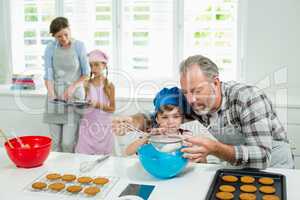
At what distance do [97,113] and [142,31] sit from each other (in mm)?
945

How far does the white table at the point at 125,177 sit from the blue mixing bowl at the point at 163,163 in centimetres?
3

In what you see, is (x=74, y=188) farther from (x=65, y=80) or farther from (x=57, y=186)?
(x=65, y=80)

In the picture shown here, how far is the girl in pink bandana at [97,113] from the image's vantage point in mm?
3102

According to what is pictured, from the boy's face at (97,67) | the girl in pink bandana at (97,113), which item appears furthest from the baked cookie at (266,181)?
the boy's face at (97,67)

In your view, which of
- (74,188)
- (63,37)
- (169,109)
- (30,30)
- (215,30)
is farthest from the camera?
(30,30)

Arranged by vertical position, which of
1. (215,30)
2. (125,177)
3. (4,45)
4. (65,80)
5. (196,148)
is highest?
(215,30)

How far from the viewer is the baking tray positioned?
1.40 meters

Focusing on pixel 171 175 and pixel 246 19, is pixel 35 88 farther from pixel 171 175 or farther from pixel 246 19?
pixel 171 175

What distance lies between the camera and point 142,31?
12.0 feet

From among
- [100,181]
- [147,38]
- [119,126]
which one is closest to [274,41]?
[147,38]

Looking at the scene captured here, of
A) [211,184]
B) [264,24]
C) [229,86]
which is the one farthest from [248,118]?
[264,24]

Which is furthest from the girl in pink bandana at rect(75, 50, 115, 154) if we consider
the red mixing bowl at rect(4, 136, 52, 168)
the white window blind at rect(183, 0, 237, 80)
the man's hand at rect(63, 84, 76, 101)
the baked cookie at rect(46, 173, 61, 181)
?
the baked cookie at rect(46, 173, 61, 181)

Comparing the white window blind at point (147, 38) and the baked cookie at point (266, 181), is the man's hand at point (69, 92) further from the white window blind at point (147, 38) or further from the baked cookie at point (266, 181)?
the baked cookie at point (266, 181)

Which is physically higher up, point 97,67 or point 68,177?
point 97,67
